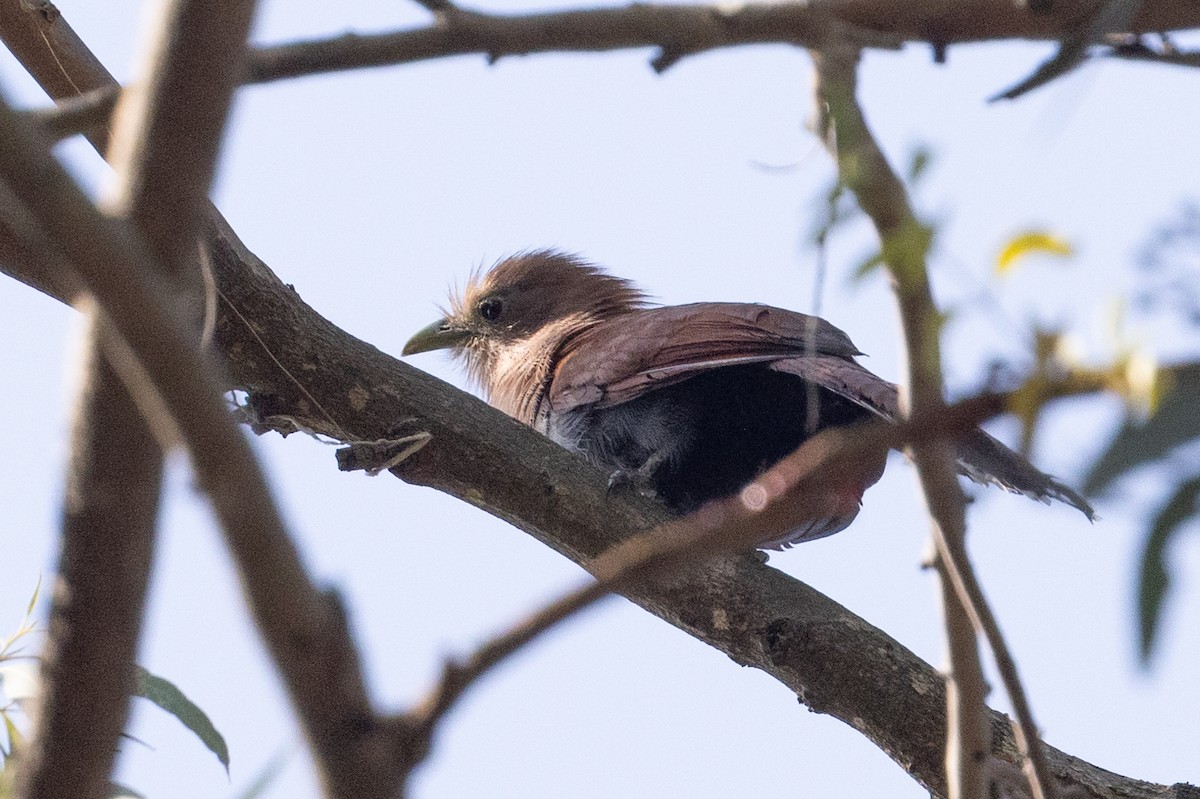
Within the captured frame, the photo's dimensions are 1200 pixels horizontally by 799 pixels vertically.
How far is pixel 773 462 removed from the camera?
4602 millimetres

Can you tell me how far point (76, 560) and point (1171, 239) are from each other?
124cm

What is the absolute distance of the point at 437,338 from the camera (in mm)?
6836

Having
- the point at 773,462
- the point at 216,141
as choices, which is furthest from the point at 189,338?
the point at 773,462

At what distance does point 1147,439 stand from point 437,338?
5.65m

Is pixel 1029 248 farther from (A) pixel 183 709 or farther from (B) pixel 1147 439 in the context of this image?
(A) pixel 183 709

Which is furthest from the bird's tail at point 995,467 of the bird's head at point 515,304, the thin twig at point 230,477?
the bird's head at point 515,304

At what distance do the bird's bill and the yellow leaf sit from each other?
217 inches

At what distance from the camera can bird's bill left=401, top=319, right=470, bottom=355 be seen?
22.4ft

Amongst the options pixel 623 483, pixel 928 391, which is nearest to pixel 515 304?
pixel 623 483

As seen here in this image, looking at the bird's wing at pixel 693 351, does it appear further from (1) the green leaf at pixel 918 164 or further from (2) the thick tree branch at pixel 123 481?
(2) the thick tree branch at pixel 123 481

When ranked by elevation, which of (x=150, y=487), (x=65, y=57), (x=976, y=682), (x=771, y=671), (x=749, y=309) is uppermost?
(x=749, y=309)

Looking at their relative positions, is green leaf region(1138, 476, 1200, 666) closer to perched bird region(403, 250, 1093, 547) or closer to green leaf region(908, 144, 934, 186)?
green leaf region(908, 144, 934, 186)

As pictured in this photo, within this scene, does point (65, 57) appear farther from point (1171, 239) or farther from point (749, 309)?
point (1171, 239)

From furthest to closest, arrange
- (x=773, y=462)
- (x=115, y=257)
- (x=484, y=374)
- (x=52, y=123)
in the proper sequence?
(x=484, y=374) → (x=773, y=462) → (x=52, y=123) → (x=115, y=257)
